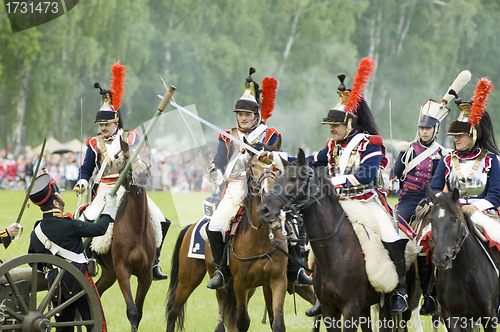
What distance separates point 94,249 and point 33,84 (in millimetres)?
31124

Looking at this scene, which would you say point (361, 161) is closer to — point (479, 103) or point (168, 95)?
point (479, 103)

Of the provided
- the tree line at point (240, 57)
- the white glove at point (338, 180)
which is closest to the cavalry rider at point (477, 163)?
the white glove at point (338, 180)

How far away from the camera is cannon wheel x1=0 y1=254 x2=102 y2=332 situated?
5547 mm

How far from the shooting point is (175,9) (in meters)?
42.6

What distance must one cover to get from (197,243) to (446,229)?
11.5ft

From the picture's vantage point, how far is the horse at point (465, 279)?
6.32 meters

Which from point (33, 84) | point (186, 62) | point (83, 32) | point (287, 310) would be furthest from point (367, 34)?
point (287, 310)

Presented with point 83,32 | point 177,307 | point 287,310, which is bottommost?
point 287,310

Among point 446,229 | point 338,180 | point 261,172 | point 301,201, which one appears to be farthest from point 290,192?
point 446,229

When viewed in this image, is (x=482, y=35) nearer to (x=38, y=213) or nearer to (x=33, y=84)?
(x=33, y=84)

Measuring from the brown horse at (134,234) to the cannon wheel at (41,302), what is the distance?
1.94 m

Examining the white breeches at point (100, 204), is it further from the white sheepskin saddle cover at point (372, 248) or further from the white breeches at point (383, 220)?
the white breeches at point (383, 220)

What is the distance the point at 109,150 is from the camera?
29.0 feet

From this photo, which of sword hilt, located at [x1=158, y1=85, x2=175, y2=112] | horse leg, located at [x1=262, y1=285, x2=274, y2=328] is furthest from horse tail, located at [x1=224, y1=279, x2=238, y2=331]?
sword hilt, located at [x1=158, y1=85, x2=175, y2=112]
